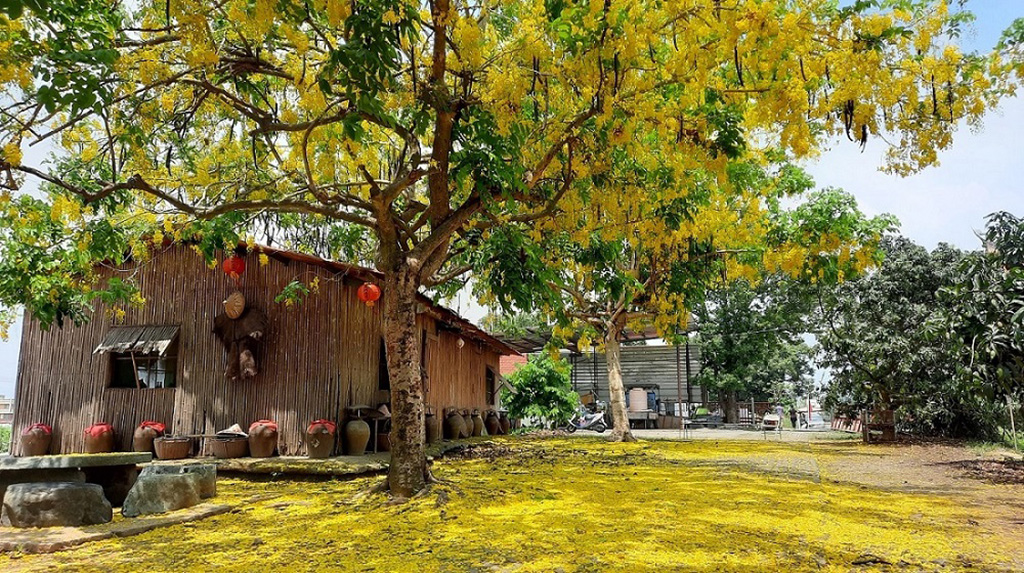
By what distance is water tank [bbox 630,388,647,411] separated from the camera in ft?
77.2

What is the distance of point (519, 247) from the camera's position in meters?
6.82

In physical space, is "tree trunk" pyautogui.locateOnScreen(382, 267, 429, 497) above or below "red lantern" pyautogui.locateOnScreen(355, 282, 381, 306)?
below

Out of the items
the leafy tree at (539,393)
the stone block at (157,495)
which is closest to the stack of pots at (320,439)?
the stone block at (157,495)

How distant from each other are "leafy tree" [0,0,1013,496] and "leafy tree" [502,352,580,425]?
10.8 m

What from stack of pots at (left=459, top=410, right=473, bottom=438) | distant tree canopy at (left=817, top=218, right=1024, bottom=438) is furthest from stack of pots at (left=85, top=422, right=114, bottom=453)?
distant tree canopy at (left=817, top=218, right=1024, bottom=438)

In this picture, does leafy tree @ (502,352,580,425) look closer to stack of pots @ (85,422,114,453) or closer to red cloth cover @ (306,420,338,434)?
red cloth cover @ (306,420,338,434)

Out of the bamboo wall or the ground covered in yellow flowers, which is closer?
the ground covered in yellow flowers

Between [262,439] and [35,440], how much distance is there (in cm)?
395

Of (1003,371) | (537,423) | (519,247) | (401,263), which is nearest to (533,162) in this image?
(519,247)

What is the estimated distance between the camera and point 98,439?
9.84m

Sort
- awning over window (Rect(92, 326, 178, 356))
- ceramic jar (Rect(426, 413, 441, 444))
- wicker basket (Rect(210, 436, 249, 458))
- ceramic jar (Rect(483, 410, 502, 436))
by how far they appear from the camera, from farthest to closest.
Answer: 1. ceramic jar (Rect(483, 410, 502, 436))
2. ceramic jar (Rect(426, 413, 441, 444))
3. awning over window (Rect(92, 326, 178, 356))
4. wicker basket (Rect(210, 436, 249, 458))

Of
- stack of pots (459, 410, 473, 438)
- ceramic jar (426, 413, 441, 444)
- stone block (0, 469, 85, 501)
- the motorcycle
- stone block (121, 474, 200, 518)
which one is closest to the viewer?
stone block (0, 469, 85, 501)

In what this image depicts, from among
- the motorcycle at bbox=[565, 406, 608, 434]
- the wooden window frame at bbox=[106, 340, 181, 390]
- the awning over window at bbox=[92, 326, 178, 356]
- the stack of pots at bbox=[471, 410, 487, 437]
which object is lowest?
the motorcycle at bbox=[565, 406, 608, 434]

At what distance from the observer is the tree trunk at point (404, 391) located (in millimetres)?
6320
